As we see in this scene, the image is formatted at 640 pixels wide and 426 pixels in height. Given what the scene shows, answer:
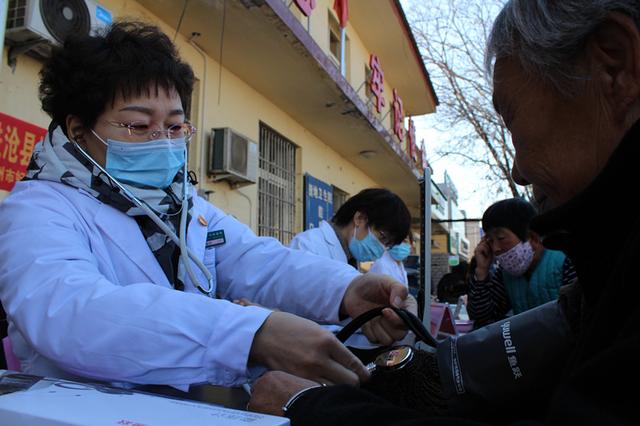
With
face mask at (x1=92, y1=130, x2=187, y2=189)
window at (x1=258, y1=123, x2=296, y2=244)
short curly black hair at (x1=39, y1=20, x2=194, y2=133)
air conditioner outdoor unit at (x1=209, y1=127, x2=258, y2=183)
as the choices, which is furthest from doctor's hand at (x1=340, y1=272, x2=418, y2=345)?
window at (x1=258, y1=123, x2=296, y2=244)

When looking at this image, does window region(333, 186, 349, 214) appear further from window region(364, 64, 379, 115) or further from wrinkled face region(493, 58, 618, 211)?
wrinkled face region(493, 58, 618, 211)

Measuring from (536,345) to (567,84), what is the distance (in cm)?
60

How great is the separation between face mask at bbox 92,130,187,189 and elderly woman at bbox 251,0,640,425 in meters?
0.80

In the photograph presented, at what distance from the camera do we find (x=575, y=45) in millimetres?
869

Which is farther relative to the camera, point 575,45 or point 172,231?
point 172,231

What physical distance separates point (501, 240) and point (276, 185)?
13.6 ft

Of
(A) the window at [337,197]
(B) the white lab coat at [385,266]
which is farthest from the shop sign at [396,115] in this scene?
(B) the white lab coat at [385,266]

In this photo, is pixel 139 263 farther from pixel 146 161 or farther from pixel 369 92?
pixel 369 92

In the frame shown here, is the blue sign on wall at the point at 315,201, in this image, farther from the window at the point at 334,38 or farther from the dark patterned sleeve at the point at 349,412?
the dark patterned sleeve at the point at 349,412

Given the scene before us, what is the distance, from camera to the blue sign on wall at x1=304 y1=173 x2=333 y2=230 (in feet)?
24.4

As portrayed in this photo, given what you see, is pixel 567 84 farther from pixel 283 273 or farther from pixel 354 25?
pixel 354 25

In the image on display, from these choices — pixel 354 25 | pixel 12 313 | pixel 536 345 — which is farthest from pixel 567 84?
pixel 354 25

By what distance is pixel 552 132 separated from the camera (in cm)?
93

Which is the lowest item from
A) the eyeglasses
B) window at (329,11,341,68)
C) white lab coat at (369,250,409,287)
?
white lab coat at (369,250,409,287)
